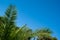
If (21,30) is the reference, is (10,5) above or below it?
above

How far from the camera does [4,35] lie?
41.8ft

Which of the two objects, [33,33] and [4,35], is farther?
[33,33]

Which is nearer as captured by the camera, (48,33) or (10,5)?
(10,5)

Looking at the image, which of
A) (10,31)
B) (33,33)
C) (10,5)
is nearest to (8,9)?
(10,5)

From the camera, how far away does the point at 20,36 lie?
516 inches

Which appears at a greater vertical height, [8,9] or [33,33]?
[8,9]

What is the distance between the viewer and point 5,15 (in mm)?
12711

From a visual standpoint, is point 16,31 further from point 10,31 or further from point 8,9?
point 8,9

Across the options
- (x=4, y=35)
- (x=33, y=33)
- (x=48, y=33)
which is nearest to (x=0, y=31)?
(x=4, y=35)

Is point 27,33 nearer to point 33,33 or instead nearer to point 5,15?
point 33,33

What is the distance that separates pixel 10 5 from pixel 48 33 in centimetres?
295

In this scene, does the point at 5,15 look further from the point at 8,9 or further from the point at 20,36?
the point at 20,36

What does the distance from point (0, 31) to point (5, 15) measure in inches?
37.5

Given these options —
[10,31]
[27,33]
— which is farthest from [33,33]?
[10,31]
